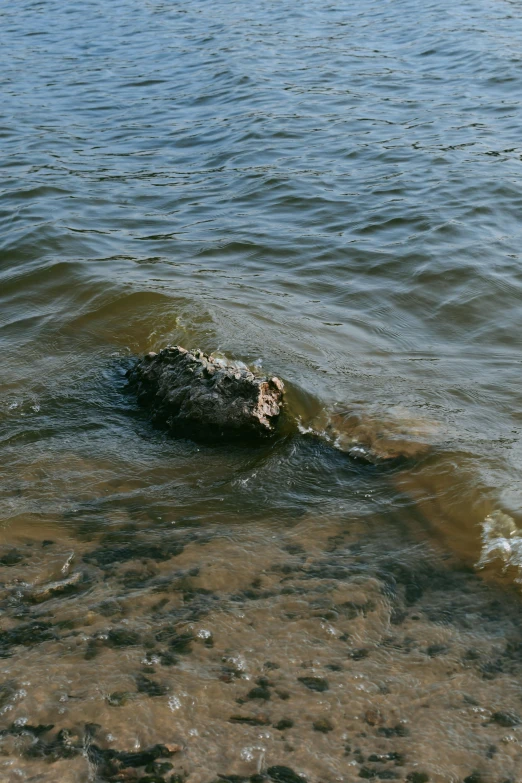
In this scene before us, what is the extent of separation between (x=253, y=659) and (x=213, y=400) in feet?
6.26

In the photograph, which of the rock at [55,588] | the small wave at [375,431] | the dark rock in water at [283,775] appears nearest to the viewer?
the dark rock in water at [283,775]

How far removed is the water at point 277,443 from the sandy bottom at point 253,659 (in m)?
0.01

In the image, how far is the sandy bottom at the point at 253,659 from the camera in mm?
2799

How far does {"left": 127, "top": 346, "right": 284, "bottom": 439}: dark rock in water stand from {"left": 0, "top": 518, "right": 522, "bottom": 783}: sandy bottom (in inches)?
35.3

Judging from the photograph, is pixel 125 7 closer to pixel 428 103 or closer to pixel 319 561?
pixel 428 103

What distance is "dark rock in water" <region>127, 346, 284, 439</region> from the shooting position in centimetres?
478

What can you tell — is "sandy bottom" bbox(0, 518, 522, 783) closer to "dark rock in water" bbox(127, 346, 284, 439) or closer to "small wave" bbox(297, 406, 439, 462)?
"small wave" bbox(297, 406, 439, 462)

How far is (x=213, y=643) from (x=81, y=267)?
17.3 feet

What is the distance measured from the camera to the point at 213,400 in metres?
4.82

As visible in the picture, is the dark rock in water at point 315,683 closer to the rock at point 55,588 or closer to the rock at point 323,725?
the rock at point 323,725

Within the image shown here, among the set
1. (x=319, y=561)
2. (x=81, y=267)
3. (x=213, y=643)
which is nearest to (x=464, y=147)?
(x=81, y=267)

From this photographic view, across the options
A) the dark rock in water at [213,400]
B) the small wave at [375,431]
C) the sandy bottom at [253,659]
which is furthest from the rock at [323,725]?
the dark rock in water at [213,400]

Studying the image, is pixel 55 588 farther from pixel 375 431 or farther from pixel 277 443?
pixel 375 431

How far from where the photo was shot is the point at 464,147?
410 inches
